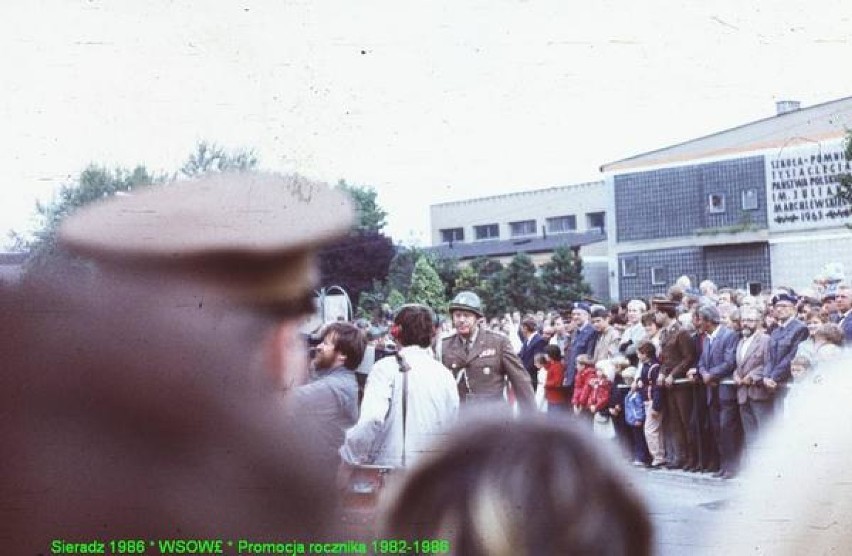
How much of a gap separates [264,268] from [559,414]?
1.32 meters

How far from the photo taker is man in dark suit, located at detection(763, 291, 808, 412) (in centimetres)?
579

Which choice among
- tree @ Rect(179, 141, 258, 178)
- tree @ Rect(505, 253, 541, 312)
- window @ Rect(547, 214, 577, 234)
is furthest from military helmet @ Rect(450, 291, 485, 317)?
tree @ Rect(179, 141, 258, 178)

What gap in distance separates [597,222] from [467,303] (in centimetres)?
47

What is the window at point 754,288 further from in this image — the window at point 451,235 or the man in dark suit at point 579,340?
the window at point 451,235

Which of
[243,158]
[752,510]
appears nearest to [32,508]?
[243,158]

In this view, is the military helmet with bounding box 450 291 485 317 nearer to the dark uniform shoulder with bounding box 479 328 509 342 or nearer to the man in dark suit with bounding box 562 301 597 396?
the dark uniform shoulder with bounding box 479 328 509 342

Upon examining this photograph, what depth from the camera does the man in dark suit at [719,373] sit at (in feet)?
19.3

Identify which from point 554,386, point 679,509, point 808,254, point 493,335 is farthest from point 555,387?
point 808,254

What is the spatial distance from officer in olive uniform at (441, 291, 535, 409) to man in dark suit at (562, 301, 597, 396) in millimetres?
296

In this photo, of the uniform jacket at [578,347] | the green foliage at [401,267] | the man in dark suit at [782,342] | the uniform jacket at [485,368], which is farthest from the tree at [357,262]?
the man in dark suit at [782,342]

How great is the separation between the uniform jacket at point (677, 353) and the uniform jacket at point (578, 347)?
369 millimetres

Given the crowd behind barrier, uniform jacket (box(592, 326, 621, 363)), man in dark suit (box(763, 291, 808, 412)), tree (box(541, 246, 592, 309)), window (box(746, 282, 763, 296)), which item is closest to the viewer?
tree (box(541, 246, 592, 309))

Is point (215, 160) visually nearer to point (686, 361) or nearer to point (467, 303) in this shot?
point (467, 303)

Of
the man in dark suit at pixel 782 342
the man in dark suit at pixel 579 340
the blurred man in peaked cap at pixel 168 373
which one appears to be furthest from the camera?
the man in dark suit at pixel 782 342
